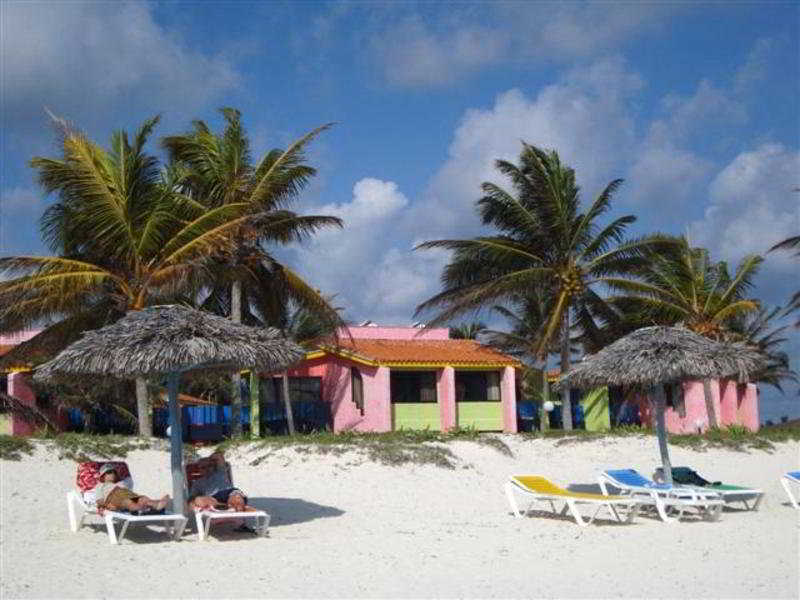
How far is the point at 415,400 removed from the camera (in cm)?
2694

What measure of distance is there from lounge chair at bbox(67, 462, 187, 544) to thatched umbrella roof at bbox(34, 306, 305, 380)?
1143 millimetres

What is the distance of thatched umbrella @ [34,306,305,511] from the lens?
10.3 metres

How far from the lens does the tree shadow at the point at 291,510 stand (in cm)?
1223

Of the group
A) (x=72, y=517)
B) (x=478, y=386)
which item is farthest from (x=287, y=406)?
(x=72, y=517)

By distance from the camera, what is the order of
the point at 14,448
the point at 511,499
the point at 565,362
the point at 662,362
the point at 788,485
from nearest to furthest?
the point at 511,499 → the point at 662,362 → the point at 788,485 → the point at 14,448 → the point at 565,362

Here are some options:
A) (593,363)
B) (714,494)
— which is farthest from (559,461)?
(714,494)

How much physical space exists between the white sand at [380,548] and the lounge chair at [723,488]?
1.00 feet

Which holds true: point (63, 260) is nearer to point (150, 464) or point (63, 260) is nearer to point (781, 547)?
point (150, 464)

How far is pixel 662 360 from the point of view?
13.6 m

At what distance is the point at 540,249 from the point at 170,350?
16399mm

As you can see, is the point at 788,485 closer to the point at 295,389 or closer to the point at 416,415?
the point at 416,415

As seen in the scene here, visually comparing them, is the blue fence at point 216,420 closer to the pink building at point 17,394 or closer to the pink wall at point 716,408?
the pink building at point 17,394

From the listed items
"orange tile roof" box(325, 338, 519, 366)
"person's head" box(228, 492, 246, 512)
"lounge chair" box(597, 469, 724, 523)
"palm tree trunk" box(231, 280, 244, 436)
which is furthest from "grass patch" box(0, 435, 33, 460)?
"orange tile roof" box(325, 338, 519, 366)

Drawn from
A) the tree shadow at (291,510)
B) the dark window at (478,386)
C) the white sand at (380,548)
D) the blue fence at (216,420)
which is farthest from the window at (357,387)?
the tree shadow at (291,510)
